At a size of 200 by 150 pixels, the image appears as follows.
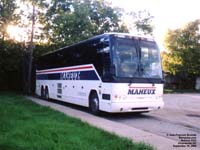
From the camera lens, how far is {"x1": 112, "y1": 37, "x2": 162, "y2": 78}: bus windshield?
12336 mm

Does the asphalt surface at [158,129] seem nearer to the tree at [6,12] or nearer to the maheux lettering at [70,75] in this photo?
the maheux lettering at [70,75]

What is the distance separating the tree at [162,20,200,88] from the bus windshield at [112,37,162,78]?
2965 centimetres

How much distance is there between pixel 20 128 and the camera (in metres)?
8.97

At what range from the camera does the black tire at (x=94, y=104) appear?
13625 millimetres

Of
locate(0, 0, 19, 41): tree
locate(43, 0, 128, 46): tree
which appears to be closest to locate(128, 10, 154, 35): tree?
locate(43, 0, 128, 46): tree

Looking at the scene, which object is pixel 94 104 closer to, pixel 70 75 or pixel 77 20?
pixel 70 75

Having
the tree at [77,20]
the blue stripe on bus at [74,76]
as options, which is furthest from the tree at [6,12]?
the tree at [77,20]

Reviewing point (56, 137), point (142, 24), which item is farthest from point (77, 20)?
point (56, 137)

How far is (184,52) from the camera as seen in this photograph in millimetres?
→ 42125

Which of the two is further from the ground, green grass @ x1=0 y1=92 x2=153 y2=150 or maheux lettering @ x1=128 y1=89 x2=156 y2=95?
maheux lettering @ x1=128 y1=89 x2=156 y2=95

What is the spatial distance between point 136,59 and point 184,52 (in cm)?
3105

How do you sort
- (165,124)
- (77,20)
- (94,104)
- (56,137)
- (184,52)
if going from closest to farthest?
(56,137), (165,124), (94,104), (77,20), (184,52)

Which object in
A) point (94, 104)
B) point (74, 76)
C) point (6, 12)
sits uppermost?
point (6, 12)

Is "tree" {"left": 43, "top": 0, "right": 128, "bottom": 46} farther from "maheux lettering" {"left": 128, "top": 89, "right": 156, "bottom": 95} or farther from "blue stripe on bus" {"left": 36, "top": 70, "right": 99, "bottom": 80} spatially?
"maheux lettering" {"left": 128, "top": 89, "right": 156, "bottom": 95}
